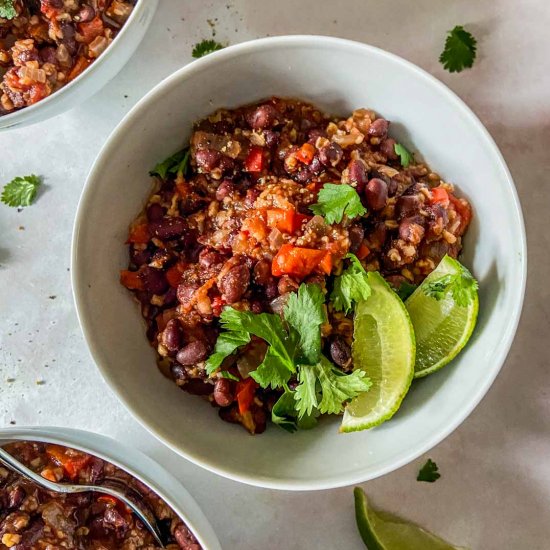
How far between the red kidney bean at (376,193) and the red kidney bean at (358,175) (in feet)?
0.07

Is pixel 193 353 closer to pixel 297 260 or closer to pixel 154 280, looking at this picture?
pixel 154 280

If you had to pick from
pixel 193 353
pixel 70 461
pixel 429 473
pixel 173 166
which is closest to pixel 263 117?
pixel 173 166

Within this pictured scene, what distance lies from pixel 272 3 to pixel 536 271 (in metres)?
1.46

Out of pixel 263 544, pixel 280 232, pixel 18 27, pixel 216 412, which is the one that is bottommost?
pixel 263 544

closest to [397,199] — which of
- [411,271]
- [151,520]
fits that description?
[411,271]

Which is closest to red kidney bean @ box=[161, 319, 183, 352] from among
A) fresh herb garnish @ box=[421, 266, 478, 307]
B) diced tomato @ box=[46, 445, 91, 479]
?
diced tomato @ box=[46, 445, 91, 479]

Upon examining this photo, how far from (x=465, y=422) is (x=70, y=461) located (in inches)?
59.0

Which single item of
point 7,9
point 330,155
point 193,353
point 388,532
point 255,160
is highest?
point 7,9

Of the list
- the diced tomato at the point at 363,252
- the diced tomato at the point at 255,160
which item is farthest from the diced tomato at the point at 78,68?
the diced tomato at the point at 363,252

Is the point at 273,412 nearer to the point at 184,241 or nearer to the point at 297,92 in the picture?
the point at 184,241

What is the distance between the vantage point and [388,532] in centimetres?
288

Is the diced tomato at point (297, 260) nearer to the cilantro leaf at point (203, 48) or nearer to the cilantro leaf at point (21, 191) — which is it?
the cilantro leaf at point (203, 48)

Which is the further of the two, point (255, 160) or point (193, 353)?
point (255, 160)

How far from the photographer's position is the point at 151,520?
2672 millimetres
